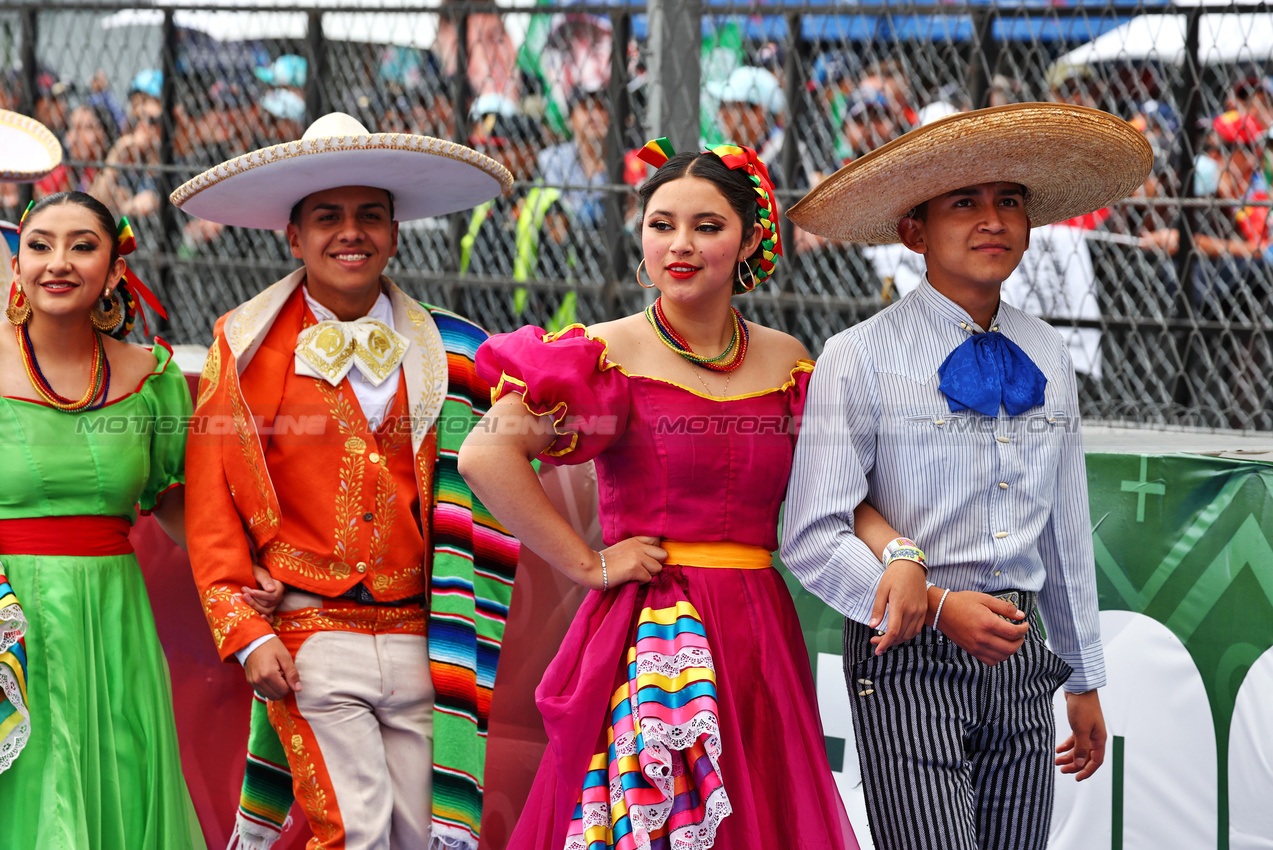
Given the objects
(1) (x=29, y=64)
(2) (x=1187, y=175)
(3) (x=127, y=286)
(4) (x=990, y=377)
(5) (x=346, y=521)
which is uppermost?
(1) (x=29, y=64)

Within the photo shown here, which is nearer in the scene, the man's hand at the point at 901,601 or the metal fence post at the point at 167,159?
the man's hand at the point at 901,601

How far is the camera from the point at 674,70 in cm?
325

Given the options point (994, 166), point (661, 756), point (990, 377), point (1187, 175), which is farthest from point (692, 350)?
point (1187, 175)

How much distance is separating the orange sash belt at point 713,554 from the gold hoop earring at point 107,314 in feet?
4.67

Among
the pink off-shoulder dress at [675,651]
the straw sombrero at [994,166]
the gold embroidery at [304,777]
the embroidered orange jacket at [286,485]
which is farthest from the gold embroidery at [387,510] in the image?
the straw sombrero at [994,166]

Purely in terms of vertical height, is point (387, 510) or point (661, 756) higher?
point (387, 510)

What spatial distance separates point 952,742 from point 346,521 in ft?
4.35

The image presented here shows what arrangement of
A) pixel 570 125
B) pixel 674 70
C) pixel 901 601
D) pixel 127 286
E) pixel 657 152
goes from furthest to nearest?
pixel 570 125, pixel 674 70, pixel 127 286, pixel 657 152, pixel 901 601

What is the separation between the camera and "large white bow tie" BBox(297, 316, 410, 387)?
9.05 feet

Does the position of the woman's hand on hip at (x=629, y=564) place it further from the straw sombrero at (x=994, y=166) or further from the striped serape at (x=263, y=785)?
the striped serape at (x=263, y=785)

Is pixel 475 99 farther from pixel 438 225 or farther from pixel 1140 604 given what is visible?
pixel 1140 604

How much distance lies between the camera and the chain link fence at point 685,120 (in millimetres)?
3957

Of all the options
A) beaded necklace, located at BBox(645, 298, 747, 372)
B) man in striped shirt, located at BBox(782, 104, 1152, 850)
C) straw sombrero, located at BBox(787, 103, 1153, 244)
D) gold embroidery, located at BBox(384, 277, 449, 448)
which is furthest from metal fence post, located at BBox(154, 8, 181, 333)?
man in striped shirt, located at BBox(782, 104, 1152, 850)

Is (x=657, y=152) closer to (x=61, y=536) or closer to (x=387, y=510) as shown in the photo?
(x=387, y=510)
